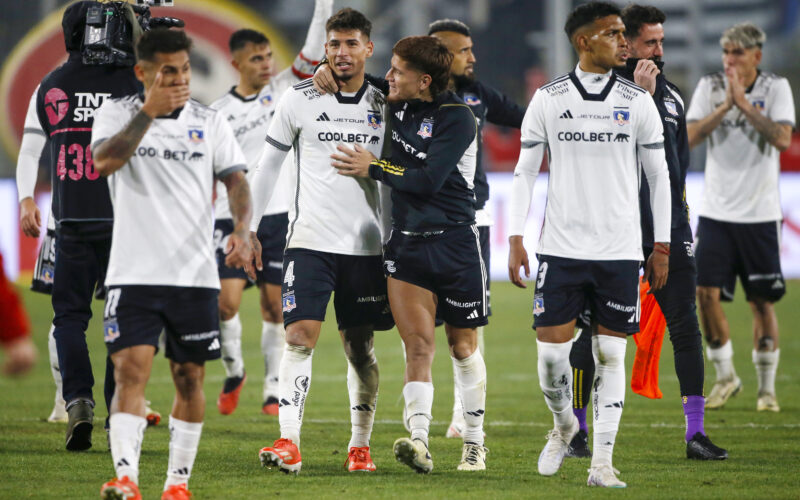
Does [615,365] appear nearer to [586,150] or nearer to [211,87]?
[586,150]

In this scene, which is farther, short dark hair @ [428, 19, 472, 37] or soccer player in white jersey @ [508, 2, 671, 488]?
short dark hair @ [428, 19, 472, 37]

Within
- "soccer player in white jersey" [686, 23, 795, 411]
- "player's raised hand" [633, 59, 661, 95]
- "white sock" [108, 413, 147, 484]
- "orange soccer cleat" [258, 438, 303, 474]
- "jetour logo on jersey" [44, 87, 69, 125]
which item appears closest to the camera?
"white sock" [108, 413, 147, 484]

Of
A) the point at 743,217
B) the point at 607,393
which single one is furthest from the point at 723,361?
the point at 607,393

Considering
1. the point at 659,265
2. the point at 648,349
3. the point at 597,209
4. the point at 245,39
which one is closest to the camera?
the point at 597,209

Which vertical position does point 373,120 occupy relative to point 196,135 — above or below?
above

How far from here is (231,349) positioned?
9.34 meters

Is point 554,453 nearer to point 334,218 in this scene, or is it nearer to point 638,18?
point 334,218

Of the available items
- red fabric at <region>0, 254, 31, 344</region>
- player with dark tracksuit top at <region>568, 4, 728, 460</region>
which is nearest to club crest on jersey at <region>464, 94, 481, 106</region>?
player with dark tracksuit top at <region>568, 4, 728, 460</region>

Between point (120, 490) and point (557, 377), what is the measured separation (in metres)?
2.31

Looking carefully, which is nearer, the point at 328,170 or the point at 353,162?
the point at 353,162

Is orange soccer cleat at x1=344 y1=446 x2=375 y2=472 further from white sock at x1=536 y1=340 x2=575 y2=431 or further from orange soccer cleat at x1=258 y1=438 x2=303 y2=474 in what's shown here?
white sock at x1=536 y1=340 x2=575 y2=431

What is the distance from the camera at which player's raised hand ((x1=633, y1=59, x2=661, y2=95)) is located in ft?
22.4

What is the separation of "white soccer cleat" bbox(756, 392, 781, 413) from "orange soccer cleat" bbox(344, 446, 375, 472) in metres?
3.91

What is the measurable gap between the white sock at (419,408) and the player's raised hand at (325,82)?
1.66m
